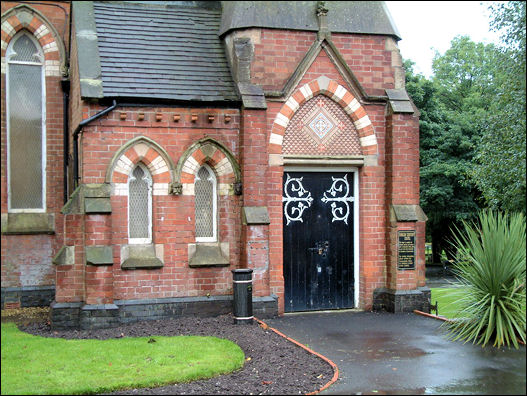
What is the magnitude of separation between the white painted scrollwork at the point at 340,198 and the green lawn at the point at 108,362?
4522 millimetres

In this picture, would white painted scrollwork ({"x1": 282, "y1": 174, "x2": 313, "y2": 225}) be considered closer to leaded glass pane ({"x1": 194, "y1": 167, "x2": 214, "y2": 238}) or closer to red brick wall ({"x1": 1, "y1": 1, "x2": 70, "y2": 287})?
leaded glass pane ({"x1": 194, "y1": 167, "x2": 214, "y2": 238})

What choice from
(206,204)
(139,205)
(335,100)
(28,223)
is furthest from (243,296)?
(28,223)

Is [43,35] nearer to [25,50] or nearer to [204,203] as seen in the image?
[25,50]

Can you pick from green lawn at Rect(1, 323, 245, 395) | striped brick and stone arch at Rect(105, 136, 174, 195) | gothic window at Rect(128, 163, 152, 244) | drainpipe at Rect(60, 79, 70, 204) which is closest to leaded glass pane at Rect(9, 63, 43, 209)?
drainpipe at Rect(60, 79, 70, 204)

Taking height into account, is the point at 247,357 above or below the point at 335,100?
below

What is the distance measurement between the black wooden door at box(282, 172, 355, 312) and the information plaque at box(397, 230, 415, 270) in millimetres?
1092

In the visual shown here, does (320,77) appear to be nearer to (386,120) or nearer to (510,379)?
(386,120)

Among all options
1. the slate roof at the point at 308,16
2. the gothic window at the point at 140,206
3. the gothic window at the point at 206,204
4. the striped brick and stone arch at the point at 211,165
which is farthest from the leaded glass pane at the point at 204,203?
the slate roof at the point at 308,16

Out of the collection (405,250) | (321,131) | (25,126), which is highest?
(25,126)

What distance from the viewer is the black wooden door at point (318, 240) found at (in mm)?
13773

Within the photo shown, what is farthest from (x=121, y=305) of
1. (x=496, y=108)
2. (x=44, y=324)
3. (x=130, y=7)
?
(x=496, y=108)

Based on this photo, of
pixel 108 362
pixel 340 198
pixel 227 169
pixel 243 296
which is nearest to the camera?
pixel 108 362

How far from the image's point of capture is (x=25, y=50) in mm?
15508

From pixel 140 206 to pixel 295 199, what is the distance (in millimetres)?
3307
